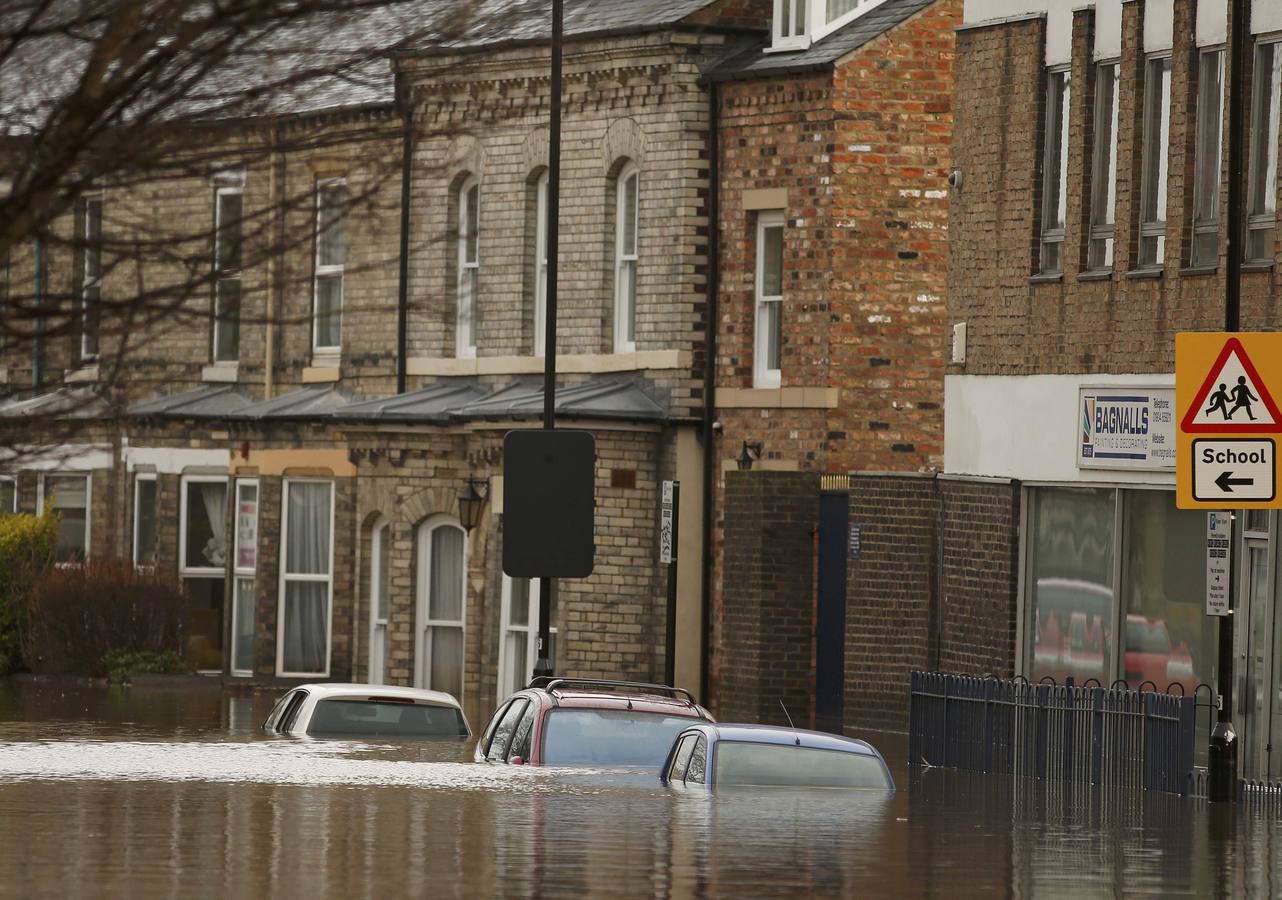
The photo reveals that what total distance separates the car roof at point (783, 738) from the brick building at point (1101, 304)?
634 cm

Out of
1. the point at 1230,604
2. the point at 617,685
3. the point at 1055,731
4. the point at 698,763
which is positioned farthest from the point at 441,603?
the point at 698,763

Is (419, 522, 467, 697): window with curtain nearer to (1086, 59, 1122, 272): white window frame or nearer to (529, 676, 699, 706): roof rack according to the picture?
(1086, 59, 1122, 272): white window frame

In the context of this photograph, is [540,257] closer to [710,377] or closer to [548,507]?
[710,377]

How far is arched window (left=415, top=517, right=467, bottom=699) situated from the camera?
37750mm

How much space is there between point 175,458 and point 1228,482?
948 inches

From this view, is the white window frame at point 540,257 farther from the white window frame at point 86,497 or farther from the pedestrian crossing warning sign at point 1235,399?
the pedestrian crossing warning sign at point 1235,399

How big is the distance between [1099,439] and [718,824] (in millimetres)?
10690

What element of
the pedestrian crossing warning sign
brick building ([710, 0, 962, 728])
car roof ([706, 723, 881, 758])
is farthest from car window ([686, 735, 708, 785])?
brick building ([710, 0, 962, 728])

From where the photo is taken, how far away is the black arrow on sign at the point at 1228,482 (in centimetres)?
2123

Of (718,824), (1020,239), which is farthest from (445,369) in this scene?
(718,824)

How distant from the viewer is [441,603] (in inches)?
1495

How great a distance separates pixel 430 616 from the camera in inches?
1497

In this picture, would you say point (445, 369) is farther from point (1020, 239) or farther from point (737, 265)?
point (1020, 239)

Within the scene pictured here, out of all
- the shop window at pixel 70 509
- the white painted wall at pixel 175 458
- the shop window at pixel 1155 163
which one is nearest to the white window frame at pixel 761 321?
the shop window at pixel 1155 163
